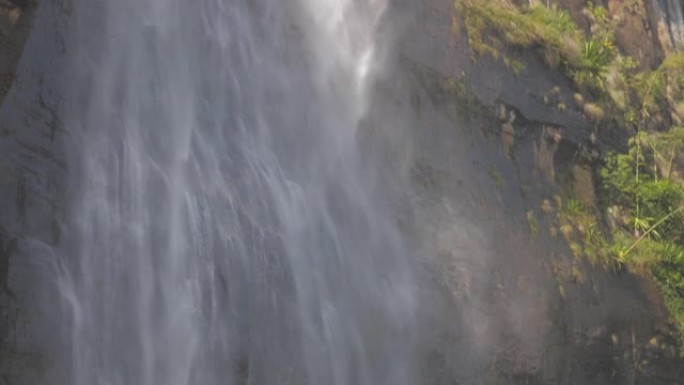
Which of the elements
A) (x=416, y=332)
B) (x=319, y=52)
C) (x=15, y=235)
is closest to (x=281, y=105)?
(x=319, y=52)

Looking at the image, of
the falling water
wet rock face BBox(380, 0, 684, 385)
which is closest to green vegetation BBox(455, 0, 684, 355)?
wet rock face BBox(380, 0, 684, 385)

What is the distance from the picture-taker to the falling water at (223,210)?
744 cm

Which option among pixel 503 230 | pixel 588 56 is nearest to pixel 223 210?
pixel 503 230

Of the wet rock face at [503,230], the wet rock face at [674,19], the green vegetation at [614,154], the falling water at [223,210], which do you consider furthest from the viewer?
the wet rock face at [674,19]

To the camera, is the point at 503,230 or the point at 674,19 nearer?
the point at 503,230

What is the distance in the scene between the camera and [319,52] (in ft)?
36.0

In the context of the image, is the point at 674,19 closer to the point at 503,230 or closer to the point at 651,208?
the point at 651,208

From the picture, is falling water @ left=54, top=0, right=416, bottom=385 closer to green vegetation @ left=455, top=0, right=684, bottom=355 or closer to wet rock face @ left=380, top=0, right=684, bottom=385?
wet rock face @ left=380, top=0, right=684, bottom=385

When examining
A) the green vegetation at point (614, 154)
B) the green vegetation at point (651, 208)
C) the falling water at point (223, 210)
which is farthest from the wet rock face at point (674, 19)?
the falling water at point (223, 210)

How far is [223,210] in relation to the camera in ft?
27.9

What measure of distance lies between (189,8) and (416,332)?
3.80 meters

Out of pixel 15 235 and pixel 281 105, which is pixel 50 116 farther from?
pixel 281 105

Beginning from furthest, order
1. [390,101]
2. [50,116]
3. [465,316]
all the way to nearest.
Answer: [390,101], [465,316], [50,116]

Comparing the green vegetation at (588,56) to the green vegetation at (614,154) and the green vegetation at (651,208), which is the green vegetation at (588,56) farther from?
the green vegetation at (651,208)
